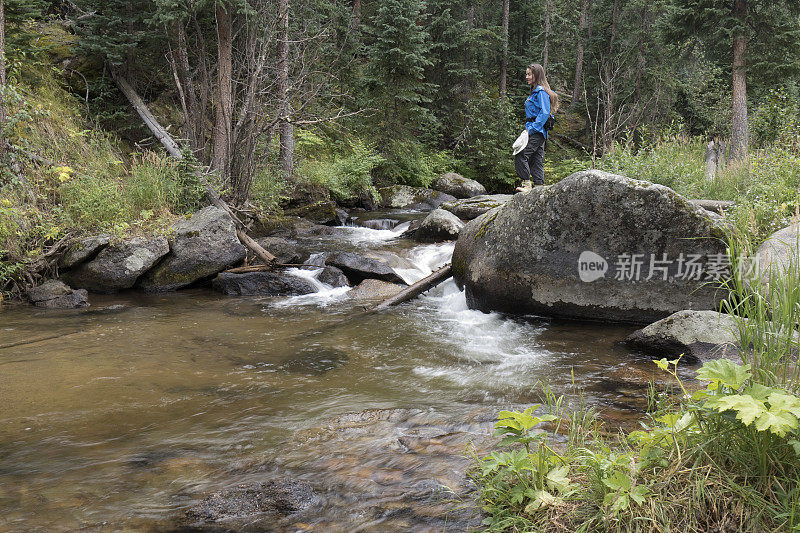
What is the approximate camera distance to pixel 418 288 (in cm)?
764

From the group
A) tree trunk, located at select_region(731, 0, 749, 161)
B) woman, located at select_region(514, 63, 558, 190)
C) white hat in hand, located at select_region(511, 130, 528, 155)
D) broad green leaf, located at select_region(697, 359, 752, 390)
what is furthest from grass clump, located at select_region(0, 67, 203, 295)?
tree trunk, located at select_region(731, 0, 749, 161)

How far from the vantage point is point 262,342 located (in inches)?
224

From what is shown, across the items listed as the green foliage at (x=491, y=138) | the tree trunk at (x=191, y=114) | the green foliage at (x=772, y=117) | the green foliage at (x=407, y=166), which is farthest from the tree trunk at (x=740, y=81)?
the tree trunk at (x=191, y=114)

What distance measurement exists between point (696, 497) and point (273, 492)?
191 cm

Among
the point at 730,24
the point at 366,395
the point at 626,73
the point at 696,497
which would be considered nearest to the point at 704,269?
the point at 366,395

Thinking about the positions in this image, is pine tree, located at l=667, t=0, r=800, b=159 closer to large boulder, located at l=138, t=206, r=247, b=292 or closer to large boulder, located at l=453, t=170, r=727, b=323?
large boulder, located at l=453, t=170, r=727, b=323

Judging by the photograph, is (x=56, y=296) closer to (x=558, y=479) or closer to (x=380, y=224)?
(x=558, y=479)

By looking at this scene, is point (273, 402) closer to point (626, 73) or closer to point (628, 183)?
point (628, 183)

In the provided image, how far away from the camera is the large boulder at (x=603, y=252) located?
5.88 meters

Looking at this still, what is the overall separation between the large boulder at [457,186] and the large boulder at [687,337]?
1504 cm

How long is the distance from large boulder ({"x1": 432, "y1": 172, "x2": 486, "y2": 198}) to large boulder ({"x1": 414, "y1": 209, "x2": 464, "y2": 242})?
872 centimetres

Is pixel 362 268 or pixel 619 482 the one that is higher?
pixel 619 482

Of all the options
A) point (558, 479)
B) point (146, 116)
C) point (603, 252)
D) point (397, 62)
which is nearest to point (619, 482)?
point (558, 479)

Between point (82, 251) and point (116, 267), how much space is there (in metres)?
0.53
